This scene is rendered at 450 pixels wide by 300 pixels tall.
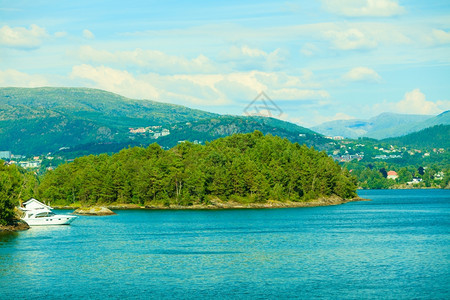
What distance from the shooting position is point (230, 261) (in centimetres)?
6644

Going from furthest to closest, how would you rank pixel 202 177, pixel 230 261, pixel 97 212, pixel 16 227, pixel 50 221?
pixel 202 177 < pixel 97 212 < pixel 50 221 < pixel 16 227 < pixel 230 261

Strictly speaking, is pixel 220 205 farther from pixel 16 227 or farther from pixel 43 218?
pixel 16 227

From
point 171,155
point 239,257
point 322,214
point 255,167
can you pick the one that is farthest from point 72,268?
point 171,155

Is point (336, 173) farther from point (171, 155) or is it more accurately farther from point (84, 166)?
point (84, 166)

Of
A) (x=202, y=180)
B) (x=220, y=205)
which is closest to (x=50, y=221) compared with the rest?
(x=202, y=180)

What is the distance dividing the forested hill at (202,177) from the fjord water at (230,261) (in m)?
48.2

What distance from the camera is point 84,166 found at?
192 meters

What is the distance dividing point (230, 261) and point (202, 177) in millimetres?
92942

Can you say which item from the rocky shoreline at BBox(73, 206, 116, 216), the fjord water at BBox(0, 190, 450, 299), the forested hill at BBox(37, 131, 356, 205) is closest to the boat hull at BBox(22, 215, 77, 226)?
the fjord water at BBox(0, 190, 450, 299)

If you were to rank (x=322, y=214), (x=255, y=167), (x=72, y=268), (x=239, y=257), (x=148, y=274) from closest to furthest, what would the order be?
1. (x=148, y=274)
2. (x=72, y=268)
3. (x=239, y=257)
4. (x=322, y=214)
5. (x=255, y=167)

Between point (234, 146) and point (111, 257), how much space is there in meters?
128

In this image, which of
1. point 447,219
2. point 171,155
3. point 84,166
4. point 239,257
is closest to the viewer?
point 239,257

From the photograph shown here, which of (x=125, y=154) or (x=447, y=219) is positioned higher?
(x=125, y=154)

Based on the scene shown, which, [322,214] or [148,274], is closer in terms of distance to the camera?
[148,274]
